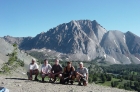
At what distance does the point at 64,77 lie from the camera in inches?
827

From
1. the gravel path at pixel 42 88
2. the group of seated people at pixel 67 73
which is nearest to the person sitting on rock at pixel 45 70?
the group of seated people at pixel 67 73

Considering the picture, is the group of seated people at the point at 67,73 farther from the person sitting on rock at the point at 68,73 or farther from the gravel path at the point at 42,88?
the gravel path at the point at 42,88

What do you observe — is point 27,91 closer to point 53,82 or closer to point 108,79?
point 53,82

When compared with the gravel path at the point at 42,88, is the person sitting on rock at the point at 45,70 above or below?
above

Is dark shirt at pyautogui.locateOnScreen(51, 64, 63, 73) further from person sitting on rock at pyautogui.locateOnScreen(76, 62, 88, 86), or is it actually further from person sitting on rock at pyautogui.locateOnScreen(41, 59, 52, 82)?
person sitting on rock at pyautogui.locateOnScreen(76, 62, 88, 86)

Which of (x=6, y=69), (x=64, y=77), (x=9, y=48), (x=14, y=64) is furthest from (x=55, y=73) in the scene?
(x=9, y=48)

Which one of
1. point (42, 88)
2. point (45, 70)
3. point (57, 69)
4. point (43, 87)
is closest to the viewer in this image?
point (42, 88)

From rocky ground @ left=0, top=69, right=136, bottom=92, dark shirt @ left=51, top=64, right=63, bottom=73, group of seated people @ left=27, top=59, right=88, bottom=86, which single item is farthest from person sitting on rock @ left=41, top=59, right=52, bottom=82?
rocky ground @ left=0, top=69, right=136, bottom=92

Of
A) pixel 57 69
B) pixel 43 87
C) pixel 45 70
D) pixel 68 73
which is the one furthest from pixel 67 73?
pixel 43 87

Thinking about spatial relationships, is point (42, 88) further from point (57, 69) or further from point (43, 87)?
point (57, 69)

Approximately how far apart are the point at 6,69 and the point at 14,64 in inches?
243

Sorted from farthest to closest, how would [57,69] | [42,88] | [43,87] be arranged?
1. [57,69]
2. [43,87]
3. [42,88]

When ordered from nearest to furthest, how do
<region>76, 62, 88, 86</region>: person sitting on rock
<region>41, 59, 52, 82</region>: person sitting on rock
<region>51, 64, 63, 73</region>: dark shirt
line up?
<region>76, 62, 88, 86</region>: person sitting on rock → <region>51, 64, 63, 73</region>: dark shirt → <region>41, 59, 52, 82</region>: person sitting on rock

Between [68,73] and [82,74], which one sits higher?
[68,73]
